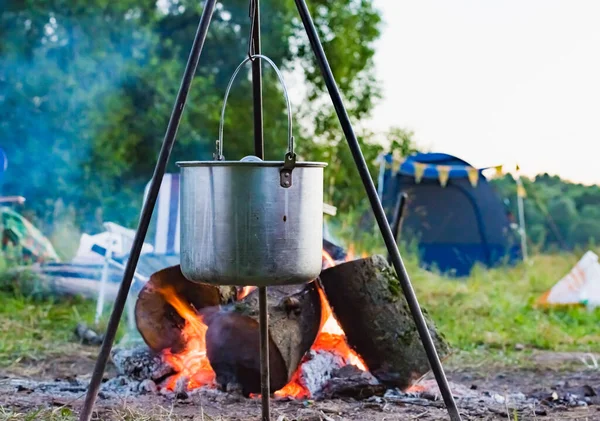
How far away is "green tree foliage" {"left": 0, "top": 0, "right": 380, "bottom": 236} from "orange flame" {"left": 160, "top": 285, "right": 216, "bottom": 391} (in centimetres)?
601

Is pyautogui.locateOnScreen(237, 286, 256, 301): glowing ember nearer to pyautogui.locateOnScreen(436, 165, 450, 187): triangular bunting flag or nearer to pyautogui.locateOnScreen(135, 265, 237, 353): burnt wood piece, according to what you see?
pyautogui.locateOnScreen(135, 265, 237, 353): burnt wood piece

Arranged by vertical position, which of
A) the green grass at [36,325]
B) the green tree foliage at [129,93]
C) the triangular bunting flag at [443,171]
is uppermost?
the green tree foliage at [129,93]

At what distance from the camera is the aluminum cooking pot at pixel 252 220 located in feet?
8.59

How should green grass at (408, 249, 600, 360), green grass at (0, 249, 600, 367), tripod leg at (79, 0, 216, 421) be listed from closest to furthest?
tripod leg at (79, 0, 216, 421) → green grass at (0, 249, 600, 367) → green grass at (408, 249, 600, 360)

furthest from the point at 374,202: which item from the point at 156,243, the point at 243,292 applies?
the point at 156,243

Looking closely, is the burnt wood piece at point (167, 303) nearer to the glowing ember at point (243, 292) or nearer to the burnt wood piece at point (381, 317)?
the glowing ember at point (243, 292)

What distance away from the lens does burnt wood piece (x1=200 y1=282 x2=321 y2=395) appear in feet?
13.3

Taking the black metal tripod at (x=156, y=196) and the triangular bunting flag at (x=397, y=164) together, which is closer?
the black metal tripod at (x=156, y=196)

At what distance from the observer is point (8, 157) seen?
31.6ft

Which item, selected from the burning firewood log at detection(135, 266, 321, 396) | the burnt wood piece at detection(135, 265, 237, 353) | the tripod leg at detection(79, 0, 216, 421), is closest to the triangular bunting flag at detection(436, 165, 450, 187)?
the burning firewood log at detection(135, 266, 321, 396)

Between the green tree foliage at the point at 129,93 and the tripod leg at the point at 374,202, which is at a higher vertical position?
the green tree foliage at the point at 129,93

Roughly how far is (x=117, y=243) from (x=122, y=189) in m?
4.16

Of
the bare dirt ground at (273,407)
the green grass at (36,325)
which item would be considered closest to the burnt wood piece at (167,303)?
the bare dirt ground at (273,407)

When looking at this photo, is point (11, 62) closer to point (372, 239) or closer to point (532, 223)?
point (372, 239)
